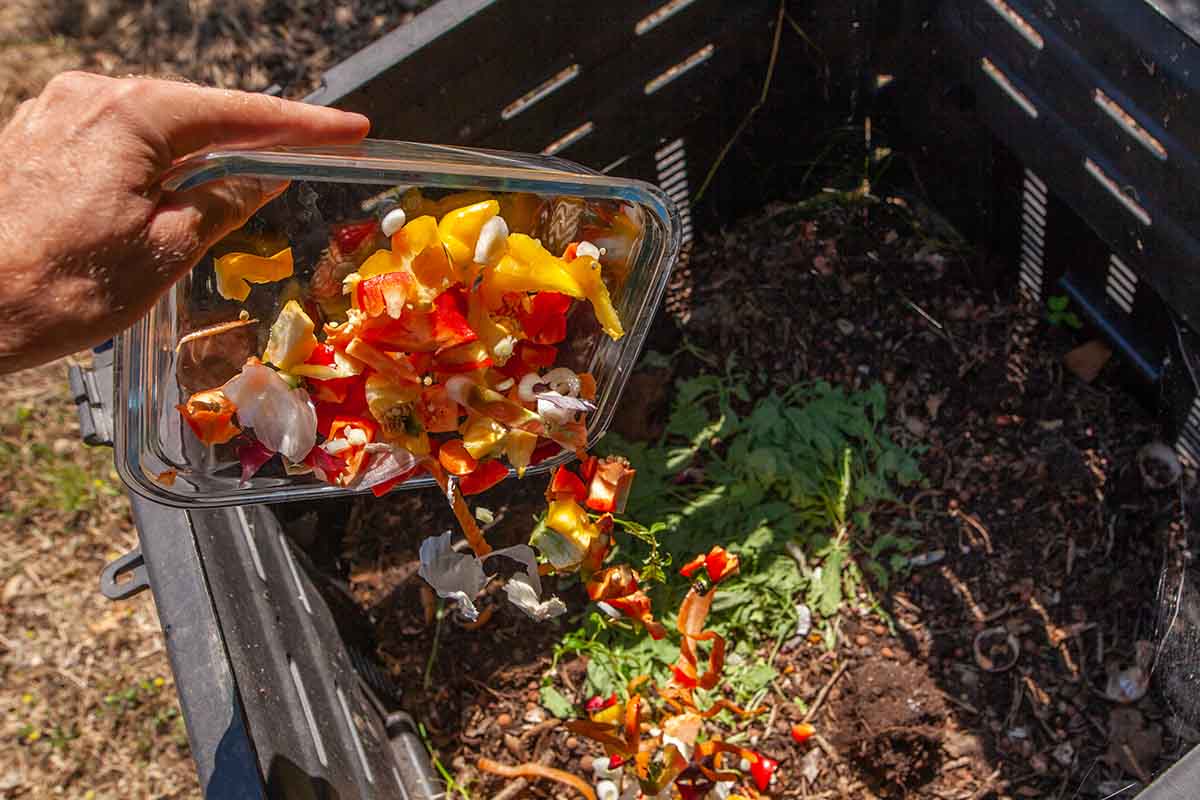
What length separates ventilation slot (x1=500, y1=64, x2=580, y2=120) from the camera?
68.0 inches

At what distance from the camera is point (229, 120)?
3.72ft

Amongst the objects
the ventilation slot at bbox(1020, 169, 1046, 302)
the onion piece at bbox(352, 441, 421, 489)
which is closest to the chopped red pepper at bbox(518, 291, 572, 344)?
the onion piece at bbox(352, 441, 421, 489)

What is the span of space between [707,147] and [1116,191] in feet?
2.35

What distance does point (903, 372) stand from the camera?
2.03 metres

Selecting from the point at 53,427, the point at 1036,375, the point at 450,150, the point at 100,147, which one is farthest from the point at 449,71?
the point at 53,427

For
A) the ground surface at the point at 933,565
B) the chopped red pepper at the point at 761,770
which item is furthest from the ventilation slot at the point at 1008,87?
the chopped red pepper at the point at 761,770

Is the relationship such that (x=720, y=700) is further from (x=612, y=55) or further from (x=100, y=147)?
(x=100, y=147)

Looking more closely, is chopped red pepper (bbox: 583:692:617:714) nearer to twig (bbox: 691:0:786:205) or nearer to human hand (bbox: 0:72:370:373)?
twig (bbox: 691:0:786:205)

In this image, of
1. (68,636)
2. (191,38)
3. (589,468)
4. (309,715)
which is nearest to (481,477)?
(589,468)

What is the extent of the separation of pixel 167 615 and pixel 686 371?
1036mm

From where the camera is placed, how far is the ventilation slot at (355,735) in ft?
5.29

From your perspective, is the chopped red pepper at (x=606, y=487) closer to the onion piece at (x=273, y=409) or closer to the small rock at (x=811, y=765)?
the onion piece at (x=273, y=409)

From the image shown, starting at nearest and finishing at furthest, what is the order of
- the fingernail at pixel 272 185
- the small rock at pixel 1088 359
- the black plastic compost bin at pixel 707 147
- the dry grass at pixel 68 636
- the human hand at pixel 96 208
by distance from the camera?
the human hand at pixel 96 208
the fingernail at pixel 272 185
the black plastic compost bin at pixel 707 147
the small rock at pixel 1088 359
the dry grass at pixel 68 636

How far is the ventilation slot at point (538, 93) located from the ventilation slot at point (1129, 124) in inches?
30.4
